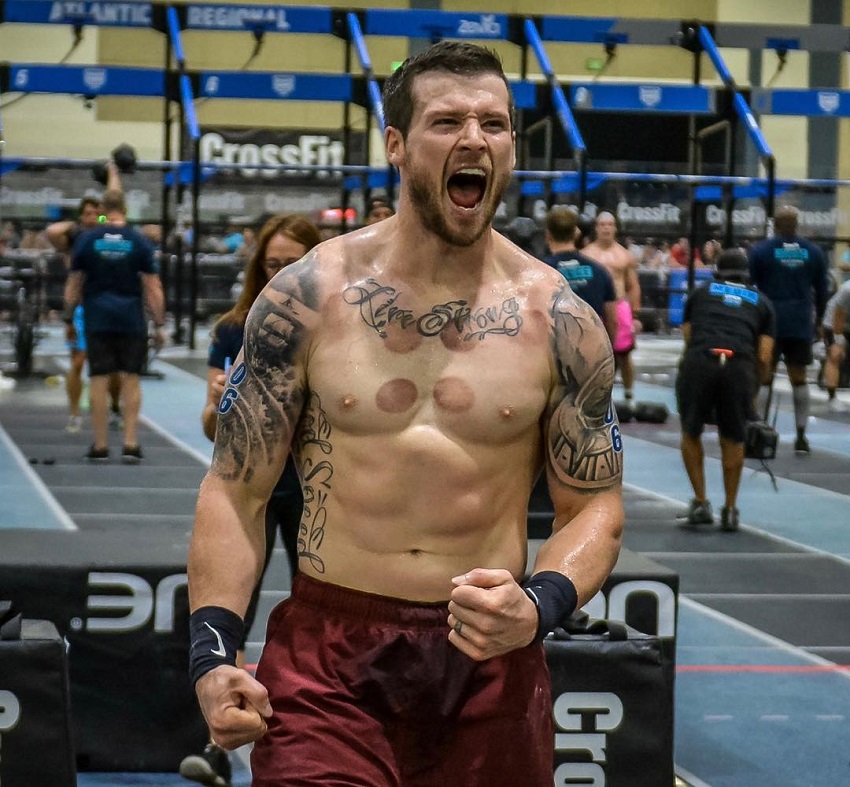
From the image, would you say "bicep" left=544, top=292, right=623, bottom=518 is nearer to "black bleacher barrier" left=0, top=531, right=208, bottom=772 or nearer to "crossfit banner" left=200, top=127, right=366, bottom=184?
"black bleacher barrier" left=0, top=531, right=208, bottom=772

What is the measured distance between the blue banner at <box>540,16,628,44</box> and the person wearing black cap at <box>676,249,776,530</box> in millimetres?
9586

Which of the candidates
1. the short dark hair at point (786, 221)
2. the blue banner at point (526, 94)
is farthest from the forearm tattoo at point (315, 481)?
the blue banner at point (526, 94)

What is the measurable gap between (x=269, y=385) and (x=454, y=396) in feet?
1.08

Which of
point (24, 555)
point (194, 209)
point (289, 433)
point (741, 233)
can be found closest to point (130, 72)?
point (194, 209)

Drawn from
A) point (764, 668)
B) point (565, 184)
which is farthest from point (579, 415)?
point (565, 184)

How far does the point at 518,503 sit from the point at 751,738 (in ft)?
9.94

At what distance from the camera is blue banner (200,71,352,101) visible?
61.1 feet

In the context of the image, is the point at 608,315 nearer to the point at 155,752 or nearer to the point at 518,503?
the point at 155,752

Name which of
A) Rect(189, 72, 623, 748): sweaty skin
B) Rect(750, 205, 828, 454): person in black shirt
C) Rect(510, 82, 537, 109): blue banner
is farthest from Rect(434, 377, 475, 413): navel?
Rect(510, 82, 537, 109): blue banner

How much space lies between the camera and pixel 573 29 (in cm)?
1941

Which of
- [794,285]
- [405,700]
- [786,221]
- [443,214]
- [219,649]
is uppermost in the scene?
[443,214]

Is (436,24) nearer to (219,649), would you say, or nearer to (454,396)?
(454,396)

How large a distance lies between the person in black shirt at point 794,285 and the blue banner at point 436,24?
6696 millimetres

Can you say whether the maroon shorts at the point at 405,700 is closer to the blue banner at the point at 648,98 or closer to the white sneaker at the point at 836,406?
the white sneaker at the point at 836,406
